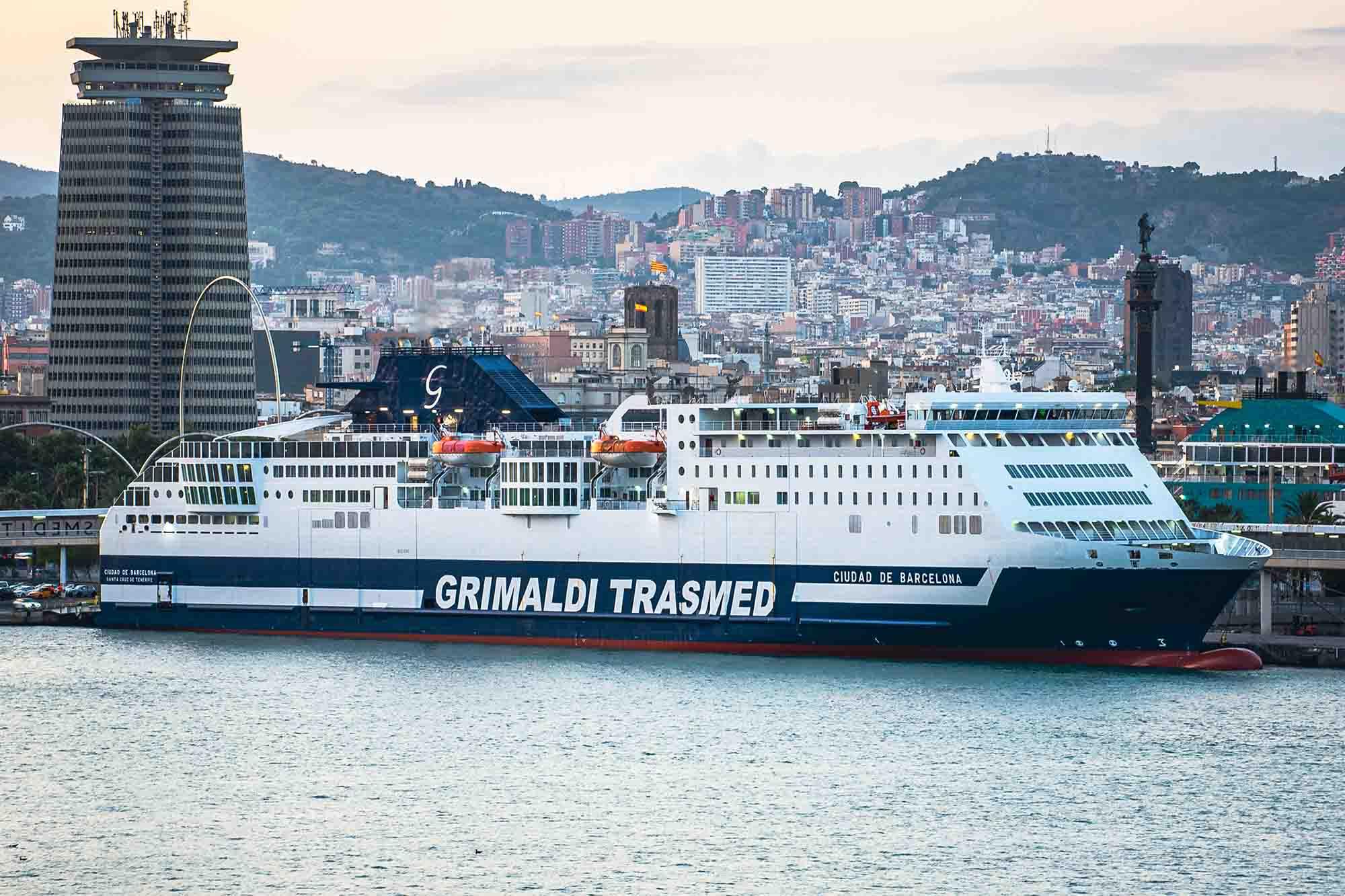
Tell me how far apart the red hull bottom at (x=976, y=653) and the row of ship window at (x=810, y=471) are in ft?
10.2

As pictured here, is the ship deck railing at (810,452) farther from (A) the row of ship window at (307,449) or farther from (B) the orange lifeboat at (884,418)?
(A) the row of ship window at (307,449)

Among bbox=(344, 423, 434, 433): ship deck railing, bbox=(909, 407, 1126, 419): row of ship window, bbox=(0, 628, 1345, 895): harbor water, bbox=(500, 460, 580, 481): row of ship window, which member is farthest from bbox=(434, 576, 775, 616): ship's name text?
bbox=(344, 423, 434, 433): ship deck railing

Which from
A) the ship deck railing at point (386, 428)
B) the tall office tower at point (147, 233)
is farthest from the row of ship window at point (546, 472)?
the tall office tower at point (147, 233)

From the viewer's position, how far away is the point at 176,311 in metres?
108

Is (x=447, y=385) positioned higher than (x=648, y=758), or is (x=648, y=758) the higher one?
(x=447, y=385)

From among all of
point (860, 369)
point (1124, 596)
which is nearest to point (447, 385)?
point (1124, 596)

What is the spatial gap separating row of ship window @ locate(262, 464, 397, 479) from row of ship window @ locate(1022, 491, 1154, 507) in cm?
1315

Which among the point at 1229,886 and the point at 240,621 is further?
the point at 240,621

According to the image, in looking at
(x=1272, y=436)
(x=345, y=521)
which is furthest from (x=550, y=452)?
(x=1272, y=436)

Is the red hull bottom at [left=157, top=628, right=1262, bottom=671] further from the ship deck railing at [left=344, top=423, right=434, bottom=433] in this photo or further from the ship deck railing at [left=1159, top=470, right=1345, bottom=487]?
the ship deck railing at [left=1159, top=470, right=1345, bottom=487]

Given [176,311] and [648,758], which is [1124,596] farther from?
[176,311]

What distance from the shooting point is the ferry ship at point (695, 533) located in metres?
49.4

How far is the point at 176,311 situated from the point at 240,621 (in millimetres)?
54130

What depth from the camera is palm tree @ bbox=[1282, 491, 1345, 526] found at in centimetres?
6538
